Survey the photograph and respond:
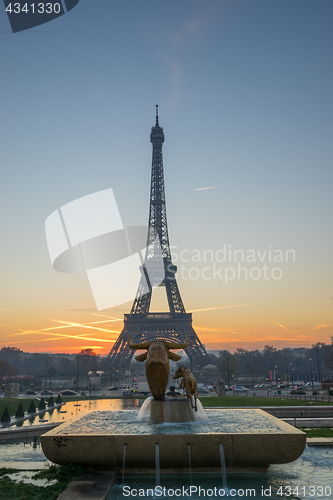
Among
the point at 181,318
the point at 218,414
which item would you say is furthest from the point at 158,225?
the point at 218,414

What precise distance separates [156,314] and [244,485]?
79889 millimetres

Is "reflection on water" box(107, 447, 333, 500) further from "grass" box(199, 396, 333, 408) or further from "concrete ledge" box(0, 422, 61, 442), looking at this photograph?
"grass" box(199, 396, 333, 408)

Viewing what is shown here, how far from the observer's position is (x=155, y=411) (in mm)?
15406

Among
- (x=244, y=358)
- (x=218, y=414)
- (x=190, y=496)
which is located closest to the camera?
(x=190, y=496)

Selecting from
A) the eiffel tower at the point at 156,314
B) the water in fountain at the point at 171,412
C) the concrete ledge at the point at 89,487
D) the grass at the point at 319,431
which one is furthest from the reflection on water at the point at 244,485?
the eiffel tower at the point at 156,314

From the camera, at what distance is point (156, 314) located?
9050cm

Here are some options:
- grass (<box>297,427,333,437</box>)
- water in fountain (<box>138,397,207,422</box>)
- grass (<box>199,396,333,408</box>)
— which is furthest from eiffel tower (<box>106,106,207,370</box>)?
water in fountain (<box>138,397,207,422</box>)

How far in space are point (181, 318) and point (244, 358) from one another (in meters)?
106

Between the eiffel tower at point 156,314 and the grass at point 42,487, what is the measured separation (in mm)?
69448

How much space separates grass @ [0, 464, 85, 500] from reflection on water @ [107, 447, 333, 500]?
137 cm

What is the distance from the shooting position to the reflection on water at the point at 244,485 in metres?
10.5

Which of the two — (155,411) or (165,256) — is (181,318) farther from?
(155,411)

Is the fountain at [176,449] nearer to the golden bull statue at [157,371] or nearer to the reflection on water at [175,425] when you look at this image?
the reflection on water at [175,425]

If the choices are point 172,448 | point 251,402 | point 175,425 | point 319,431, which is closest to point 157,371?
point 175,425
